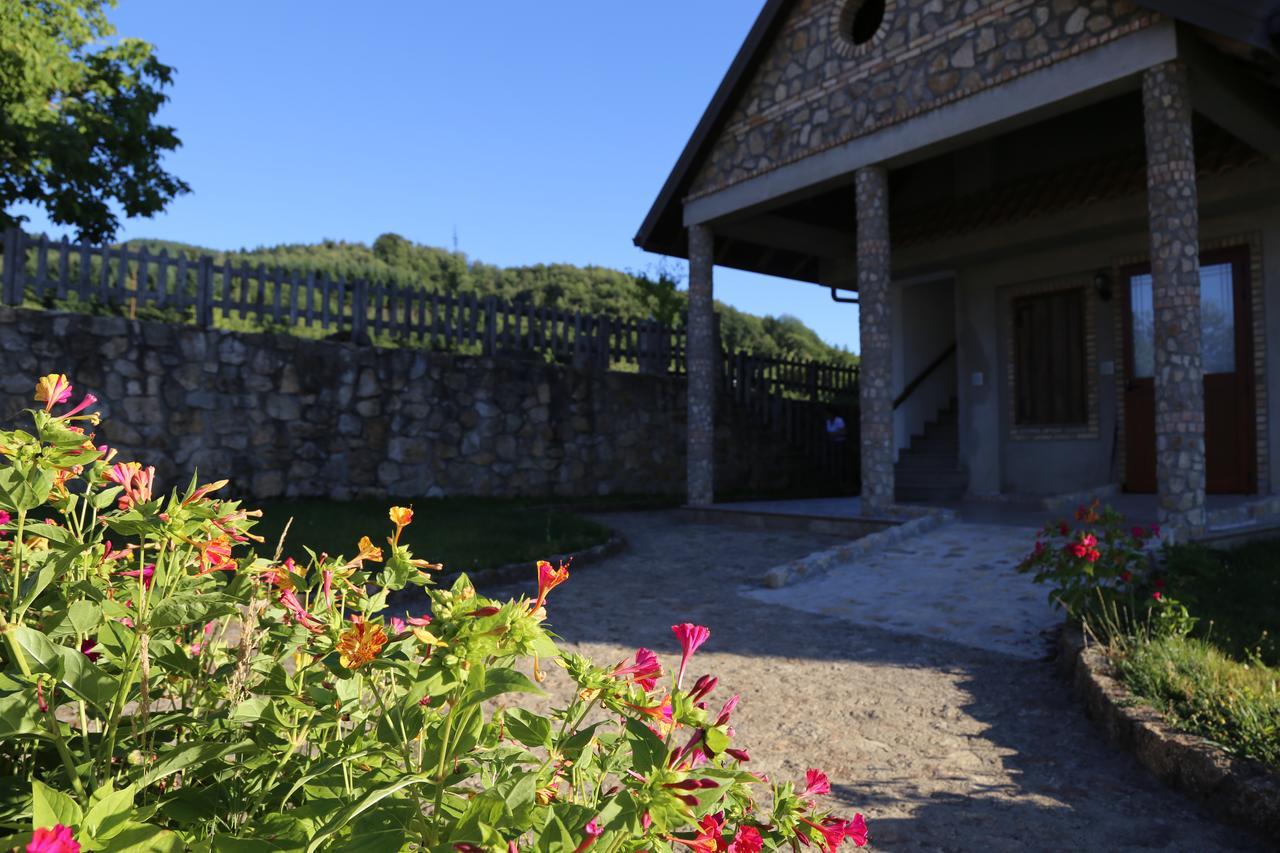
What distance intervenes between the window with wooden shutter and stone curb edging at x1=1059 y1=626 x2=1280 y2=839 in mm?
8069

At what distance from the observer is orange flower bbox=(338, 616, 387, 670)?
1.24 metres

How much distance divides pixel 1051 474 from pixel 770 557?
526 centimetres

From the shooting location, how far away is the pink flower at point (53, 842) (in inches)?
30.1

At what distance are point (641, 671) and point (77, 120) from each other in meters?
18.2

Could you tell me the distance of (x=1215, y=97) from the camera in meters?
7.73

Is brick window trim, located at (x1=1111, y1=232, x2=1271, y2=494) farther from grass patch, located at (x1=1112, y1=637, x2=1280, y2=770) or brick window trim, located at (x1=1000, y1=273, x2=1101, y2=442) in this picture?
grass patch, located at (x1=1112, y1=637, x2=1280, y2=770)

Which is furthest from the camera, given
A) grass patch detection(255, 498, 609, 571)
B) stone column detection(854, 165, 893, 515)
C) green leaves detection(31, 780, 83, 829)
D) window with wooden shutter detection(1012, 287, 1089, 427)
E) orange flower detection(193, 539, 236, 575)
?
window with wooden shutter detection(1012, 287, 1089, 427)

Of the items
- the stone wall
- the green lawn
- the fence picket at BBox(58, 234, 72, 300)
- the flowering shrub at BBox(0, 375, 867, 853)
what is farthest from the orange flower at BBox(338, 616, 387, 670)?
the fence picket at BBox(58, 234, 72, 300)

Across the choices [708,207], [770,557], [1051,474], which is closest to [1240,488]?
[1051,474]

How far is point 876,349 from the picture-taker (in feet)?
31.9

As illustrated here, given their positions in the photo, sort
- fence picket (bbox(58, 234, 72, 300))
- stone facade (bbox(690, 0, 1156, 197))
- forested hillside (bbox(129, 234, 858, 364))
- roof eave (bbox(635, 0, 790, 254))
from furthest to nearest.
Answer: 1. forested hillside (bbox(129, 234, 858, 364))
2. roof eave (bbox(635, 0, 790, 254))
3. fence picket (bbox(58, 234, 72, 300))
4. stone facade (bbox(690, 0, 1156, 197))

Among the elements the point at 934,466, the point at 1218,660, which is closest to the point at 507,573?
the point at 1218,660

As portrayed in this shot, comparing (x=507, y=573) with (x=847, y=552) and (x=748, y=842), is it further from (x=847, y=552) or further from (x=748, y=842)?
(x=748, y=842)

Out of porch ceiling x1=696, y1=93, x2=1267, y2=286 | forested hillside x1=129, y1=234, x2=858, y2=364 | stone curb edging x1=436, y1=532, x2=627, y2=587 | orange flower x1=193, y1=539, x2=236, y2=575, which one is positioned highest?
forested hillside x1=129, y1=234, x2=858, y2=364
